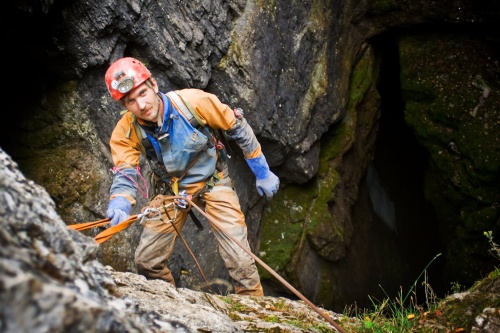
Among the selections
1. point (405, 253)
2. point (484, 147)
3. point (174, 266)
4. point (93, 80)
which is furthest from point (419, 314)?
point (405, 253)

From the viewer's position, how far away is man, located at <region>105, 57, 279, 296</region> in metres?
3.65

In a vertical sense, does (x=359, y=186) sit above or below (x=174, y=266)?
below

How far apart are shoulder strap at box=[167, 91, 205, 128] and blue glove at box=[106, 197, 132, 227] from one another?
754mm

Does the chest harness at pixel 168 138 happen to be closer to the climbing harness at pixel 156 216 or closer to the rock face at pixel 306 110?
the climbing harness at pixel 156 216

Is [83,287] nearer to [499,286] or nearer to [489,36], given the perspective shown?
[499,286]

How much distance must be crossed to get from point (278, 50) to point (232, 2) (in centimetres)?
91

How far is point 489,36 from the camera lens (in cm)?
781

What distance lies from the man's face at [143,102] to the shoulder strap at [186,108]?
18 cm

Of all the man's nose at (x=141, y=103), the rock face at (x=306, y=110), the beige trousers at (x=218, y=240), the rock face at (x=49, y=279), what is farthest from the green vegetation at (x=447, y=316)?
the rock face at (x=306, y=110)

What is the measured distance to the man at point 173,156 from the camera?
365 centimetres

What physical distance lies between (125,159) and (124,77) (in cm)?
61

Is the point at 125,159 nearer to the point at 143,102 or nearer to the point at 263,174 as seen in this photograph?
the point at 143,102

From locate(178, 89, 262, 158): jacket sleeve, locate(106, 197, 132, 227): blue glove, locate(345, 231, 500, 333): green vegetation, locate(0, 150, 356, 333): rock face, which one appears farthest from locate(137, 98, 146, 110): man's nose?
locate(345, 231, 500, 333): green vegetation

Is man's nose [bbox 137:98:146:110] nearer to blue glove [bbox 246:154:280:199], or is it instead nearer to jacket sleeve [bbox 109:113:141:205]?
jacket sleeve [bbox 109:113:141:205]
